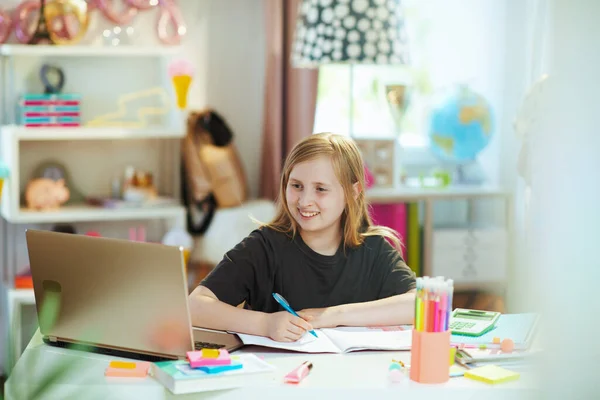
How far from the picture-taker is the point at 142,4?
12.1 feet

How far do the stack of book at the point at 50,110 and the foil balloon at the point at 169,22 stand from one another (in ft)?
1.54

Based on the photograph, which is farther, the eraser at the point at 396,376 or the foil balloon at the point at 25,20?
the foil balloon at the point at 25,20

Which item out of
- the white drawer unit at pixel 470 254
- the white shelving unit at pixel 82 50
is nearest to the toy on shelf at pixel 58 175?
the white shelving unit at pixel 82 50

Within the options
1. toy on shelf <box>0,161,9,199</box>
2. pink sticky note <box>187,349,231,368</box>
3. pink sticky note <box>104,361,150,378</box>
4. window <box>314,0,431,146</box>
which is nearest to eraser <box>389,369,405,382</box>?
pink sticky note <box>187,349,231,368</box>

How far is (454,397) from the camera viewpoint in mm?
1237

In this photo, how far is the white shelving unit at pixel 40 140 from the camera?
131 inches

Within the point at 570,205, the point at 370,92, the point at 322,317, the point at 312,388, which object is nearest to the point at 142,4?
the point at 370,92

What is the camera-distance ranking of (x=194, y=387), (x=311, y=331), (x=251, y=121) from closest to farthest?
(x=194, y=387) → (x=311, y=331) → (x=251, y=121)

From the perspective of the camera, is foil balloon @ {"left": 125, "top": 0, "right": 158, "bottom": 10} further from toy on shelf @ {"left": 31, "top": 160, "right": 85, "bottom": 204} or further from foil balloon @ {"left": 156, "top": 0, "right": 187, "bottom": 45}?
toy on shelf @ {"left": 31, "top": 160, "right": 85, "bottom": 204}

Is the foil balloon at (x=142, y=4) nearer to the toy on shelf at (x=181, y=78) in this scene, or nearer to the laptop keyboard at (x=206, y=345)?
the toy on shelf at (x=181, y=78)

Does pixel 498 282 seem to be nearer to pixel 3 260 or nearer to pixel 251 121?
pixel 251 121

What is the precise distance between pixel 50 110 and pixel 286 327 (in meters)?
2.27

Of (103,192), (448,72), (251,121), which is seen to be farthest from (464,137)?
(103,192)

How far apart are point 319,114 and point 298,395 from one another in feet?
10.4
